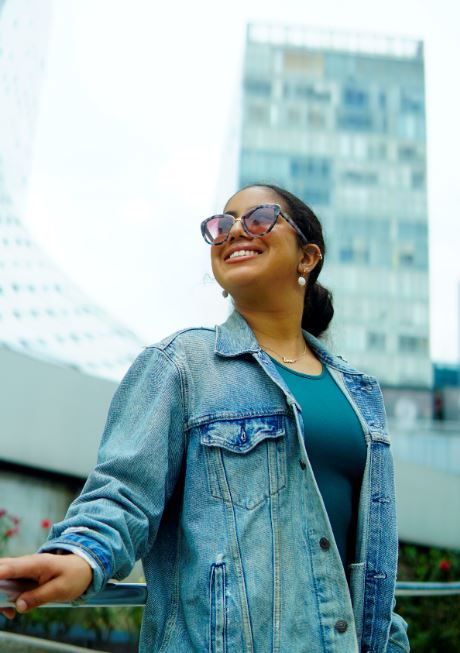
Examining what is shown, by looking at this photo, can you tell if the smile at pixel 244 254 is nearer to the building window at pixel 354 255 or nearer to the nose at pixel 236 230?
the nose at pixel 236 230

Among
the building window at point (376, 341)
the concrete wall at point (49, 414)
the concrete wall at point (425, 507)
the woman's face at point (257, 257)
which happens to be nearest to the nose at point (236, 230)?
the woman's face at point (257, 257)

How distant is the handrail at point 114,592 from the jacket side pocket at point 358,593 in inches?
15.9

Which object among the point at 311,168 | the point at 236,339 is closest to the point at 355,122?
the point at 311,168

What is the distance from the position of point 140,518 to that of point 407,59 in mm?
50870

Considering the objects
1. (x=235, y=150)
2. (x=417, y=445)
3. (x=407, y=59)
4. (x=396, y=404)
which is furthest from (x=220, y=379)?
(x=407, y=59)

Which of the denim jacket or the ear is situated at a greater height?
the ear

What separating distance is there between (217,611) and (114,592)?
36cm

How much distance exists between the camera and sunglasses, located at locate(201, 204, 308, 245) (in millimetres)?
1665

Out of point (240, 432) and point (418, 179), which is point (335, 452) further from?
point (418, 179)

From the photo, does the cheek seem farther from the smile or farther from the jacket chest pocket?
the jacket chest pocket

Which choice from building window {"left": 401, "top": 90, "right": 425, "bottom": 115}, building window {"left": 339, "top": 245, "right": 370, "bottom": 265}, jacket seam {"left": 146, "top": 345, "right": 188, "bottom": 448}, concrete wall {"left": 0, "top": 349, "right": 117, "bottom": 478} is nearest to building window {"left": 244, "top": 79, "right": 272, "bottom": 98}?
building window {"left": 401, "top": 90, "right": 425, "bottom": 115}

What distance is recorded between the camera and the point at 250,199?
1.75 m

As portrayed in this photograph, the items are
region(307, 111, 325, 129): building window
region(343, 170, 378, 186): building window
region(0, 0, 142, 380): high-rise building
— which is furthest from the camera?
region(307, 111, 325, 129): building window

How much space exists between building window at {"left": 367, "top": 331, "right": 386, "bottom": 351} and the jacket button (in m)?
39.8
